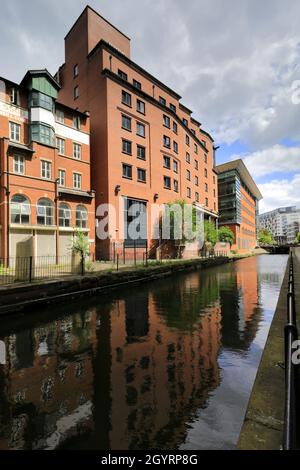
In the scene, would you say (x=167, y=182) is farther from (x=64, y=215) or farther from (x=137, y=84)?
(x=64, y=215)

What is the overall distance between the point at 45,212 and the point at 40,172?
3609mm

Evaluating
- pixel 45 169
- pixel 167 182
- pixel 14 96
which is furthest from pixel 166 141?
pixel 14 96

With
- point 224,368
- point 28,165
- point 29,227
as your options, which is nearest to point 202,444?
point 224,368

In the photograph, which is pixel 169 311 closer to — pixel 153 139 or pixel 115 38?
pixel 153 139

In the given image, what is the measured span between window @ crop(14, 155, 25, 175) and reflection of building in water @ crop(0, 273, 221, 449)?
17.3 m

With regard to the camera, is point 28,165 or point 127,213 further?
point 127,213

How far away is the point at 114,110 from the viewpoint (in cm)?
2952

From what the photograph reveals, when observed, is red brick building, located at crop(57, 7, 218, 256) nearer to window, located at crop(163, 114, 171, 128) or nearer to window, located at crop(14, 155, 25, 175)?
window, located at crop(163, 114, 171, 128)

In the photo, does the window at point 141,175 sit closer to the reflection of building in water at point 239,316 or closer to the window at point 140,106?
the window at point 140,106

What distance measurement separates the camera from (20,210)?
21891 mm

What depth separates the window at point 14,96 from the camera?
2286 cm

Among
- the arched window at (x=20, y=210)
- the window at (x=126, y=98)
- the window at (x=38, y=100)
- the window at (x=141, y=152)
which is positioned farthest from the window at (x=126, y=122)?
the arched window at (x=20, y=210)

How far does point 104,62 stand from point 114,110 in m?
5.63

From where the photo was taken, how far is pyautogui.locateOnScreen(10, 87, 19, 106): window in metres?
22.9
